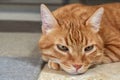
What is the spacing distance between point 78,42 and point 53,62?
0.18 metres

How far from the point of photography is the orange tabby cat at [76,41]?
1.31 m

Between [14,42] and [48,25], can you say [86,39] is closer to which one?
[48,25]

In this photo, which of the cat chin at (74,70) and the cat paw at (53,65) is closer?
the cat chin at (74,70)

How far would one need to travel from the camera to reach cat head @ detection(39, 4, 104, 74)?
131 cm

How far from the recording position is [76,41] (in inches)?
52.3

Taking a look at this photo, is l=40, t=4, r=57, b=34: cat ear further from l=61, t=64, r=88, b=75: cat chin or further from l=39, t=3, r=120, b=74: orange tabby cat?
l=61, t=64, r=88, b=75: cat chin

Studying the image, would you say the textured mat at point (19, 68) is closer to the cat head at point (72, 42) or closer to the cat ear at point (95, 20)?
the cat head at point (72, 42)

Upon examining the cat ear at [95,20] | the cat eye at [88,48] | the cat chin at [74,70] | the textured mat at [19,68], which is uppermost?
the cat ear at [95,20]

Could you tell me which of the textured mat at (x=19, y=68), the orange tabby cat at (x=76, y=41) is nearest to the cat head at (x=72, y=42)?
the orange tabby cat at (x=76, y=41)

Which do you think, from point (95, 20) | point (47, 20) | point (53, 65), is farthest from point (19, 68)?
point (95, 20)

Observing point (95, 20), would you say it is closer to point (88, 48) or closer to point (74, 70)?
point (88, 48)

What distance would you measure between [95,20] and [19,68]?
468mm

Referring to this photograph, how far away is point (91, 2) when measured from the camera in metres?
2.51

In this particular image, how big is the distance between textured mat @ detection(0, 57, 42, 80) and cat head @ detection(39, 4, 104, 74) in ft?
0.39
